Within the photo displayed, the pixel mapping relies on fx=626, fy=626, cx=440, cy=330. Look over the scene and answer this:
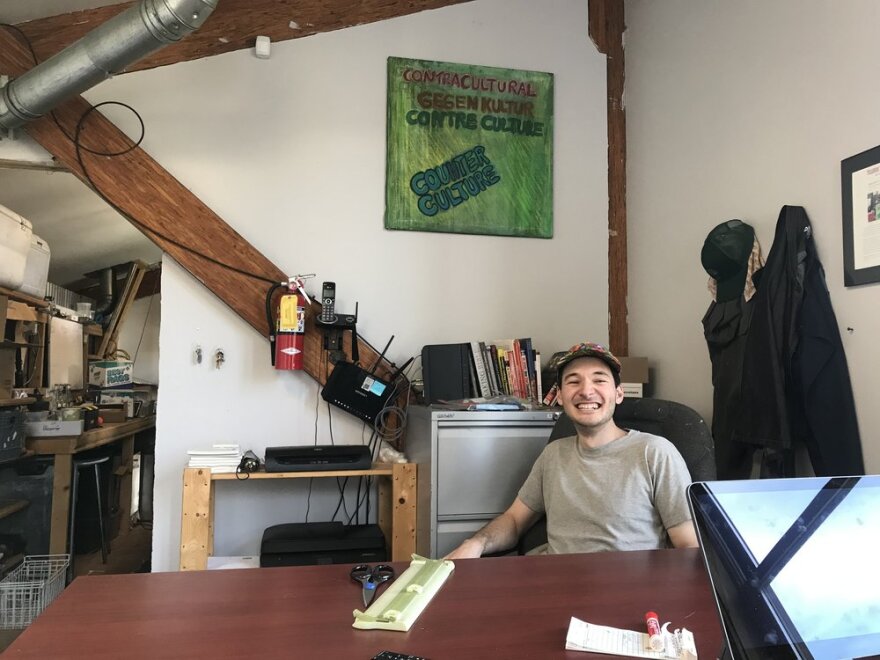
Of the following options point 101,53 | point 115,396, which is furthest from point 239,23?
point 115,396

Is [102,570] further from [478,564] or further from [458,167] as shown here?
[478,564]

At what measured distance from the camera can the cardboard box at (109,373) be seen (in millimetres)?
5238

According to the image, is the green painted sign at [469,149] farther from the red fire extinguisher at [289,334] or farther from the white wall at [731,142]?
the red fire extinguisher at [289,334]

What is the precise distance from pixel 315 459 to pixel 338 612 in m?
1.62

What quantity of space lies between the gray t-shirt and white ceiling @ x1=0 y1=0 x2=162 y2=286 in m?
2.69

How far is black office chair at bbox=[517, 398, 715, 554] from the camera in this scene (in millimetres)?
1748

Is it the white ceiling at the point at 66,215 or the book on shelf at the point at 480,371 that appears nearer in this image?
the white ceiling at the point at 66,215

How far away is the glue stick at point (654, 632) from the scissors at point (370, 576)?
1.34ft

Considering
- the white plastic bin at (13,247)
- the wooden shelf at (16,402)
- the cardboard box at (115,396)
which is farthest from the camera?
the cardboard box at (115,396)

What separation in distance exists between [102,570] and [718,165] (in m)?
3.90

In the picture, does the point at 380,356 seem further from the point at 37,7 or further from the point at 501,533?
the point at 37,7

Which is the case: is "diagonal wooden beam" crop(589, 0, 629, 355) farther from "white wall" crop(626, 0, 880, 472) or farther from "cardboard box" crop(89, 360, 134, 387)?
"cardboard box" crop(89, 360, 134, 387)

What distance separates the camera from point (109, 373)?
5.32 metres

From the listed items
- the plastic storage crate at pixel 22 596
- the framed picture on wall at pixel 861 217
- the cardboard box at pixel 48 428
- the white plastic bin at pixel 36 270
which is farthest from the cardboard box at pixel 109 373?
the framed picture on wall at pixel 861 217
